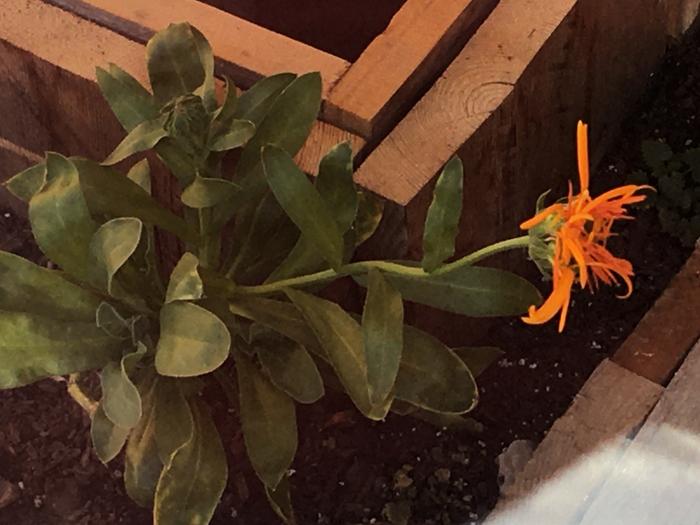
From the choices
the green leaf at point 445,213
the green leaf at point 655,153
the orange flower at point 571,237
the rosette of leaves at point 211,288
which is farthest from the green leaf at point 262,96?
the green leaf at point 655,153

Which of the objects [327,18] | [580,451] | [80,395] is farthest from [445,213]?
[327,18]

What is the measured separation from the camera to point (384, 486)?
117 cm

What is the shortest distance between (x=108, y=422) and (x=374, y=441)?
0.35 metres

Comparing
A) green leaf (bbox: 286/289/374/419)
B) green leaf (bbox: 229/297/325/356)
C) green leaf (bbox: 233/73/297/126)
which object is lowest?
green leaf (bbox: 229/297/325/356)

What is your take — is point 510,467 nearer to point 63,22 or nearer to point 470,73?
point 470,73

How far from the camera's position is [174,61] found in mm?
949

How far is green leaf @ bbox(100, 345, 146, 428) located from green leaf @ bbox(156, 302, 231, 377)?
0.10 ft

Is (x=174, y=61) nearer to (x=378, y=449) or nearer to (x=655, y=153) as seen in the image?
(x=378, y=449)

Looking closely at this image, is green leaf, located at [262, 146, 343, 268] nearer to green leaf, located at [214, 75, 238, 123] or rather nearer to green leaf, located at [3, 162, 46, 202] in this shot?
green leaf, located at [214, 75, 238, 123]

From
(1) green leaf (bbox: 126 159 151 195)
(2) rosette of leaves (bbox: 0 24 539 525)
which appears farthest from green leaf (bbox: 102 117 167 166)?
(1) green leaf (bbox: 126 159 151 195)

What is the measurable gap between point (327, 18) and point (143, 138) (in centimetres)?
57

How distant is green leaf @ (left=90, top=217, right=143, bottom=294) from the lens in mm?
811

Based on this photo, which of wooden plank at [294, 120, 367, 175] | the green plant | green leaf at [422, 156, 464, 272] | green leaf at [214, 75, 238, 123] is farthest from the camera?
the green plant

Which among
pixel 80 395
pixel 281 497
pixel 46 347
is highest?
pixel 46 347
